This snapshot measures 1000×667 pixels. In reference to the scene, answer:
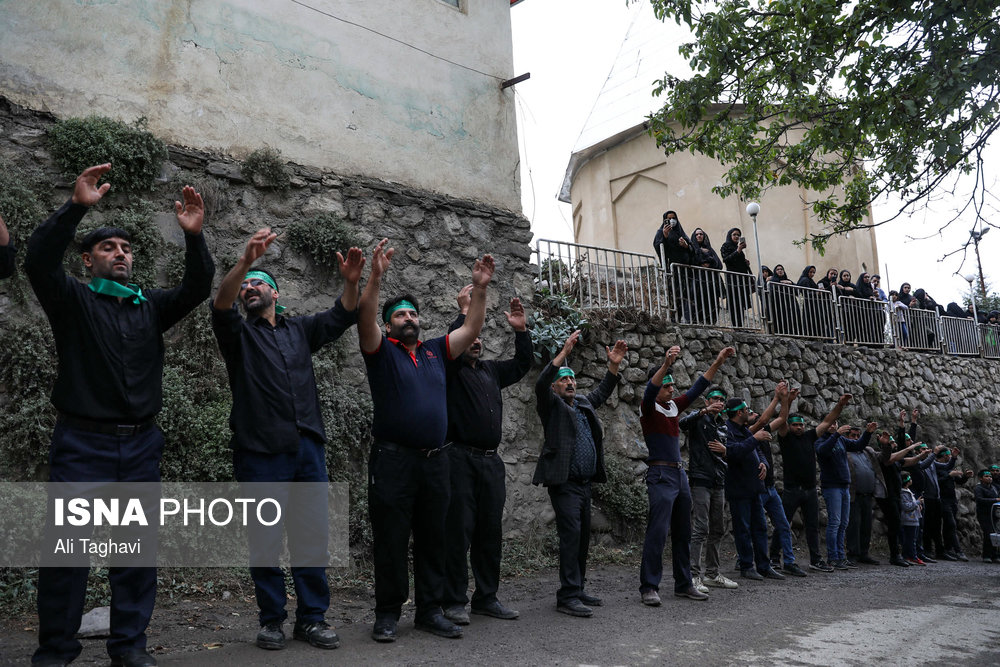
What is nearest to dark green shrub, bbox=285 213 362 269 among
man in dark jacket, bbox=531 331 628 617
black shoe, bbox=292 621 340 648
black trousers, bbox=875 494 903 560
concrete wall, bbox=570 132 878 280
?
man in dark jacket, bbox=531 331 628 617

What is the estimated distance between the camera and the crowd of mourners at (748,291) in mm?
11266

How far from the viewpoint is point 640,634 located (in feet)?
15.7

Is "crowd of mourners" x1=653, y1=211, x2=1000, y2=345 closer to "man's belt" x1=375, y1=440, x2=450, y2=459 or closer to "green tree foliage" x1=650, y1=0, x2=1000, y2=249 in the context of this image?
"green tree foliage" x1=650, y1=0, x2=1000, y2=249

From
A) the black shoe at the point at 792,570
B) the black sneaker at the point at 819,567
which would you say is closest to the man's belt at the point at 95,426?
the black shoe at the point at 792,570

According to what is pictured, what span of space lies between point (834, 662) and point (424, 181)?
560cm

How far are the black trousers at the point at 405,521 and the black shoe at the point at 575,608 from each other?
1092mm

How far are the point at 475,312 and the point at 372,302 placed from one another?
74 centimetres

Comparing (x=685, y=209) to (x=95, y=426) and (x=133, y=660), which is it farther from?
(x=133, y=660)

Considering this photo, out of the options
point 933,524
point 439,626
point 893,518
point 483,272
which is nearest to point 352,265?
point 483,272

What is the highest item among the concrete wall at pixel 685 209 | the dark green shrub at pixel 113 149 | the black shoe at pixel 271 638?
the concrete wall at pixel 685 209

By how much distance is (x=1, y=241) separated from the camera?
3391mm

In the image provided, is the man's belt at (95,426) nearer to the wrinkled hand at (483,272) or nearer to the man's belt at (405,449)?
the man's belt at (405,449)

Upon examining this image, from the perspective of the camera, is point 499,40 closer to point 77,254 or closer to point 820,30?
point 820,30

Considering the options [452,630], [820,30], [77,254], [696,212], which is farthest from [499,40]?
[696,212]
